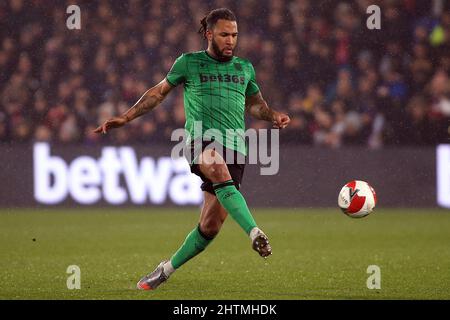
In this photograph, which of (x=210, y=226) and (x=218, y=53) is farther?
(x=218, y=53)

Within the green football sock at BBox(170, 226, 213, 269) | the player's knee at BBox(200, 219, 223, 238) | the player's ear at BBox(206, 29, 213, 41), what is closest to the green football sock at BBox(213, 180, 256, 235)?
the player's knee at BBox(200, 219, 223, 238)

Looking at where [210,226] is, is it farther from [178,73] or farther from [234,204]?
[178,73]

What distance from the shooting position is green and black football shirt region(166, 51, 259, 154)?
21.9 feet

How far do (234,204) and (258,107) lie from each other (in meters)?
1.08

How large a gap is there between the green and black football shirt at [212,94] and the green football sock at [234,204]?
39 cm

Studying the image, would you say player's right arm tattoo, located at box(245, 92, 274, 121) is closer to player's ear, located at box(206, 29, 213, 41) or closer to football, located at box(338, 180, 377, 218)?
player's ear, located at box(206, 29, 213, 41)

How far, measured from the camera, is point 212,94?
6.72m

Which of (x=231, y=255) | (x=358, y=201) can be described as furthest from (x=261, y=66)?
(x=358, y=201)

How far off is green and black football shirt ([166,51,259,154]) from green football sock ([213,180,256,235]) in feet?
1.29

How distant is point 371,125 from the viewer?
14656 millimetres

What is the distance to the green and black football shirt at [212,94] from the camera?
6684mm
